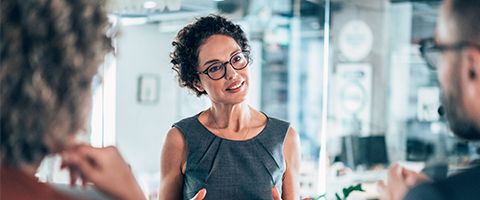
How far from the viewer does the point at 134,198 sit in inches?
34.9

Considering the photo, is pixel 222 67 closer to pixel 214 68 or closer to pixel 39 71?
pixel 214 68

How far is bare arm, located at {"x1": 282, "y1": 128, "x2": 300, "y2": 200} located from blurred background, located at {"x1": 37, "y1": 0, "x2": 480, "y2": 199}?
12.4 feet

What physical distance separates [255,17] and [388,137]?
2065mm

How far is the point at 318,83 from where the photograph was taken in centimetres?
705

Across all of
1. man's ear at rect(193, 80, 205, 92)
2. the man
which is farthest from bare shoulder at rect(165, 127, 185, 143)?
the man

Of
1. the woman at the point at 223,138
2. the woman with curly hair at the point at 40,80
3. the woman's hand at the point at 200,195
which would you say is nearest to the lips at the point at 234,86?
the woman at the point at 223,138

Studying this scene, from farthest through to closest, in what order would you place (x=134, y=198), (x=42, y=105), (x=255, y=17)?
1. (x=255, y=17)
2. (x=134, y=198)
3. (x=42, y=105)

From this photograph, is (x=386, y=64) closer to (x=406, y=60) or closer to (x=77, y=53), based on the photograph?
(x=406, y=60)

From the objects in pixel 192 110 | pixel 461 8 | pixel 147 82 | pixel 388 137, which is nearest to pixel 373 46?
pixel 388 137

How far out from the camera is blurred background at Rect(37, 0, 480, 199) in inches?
236

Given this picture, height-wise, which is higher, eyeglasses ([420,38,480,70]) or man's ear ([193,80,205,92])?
eyeglasses ([420,38,480,70])

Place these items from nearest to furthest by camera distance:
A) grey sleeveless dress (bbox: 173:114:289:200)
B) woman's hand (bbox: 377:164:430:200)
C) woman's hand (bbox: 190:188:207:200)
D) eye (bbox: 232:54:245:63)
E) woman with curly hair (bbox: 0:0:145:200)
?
woman with curly hair (bbox: 0:0:145:200), woman's hand (bbox: 377:164:430:200), woman's hand (bbox: 190:188:207:200), grey sleeveless dress (bbox: 173:114:289:200), eye (bbox: 232:54:245:63)

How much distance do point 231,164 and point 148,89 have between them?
4845mm

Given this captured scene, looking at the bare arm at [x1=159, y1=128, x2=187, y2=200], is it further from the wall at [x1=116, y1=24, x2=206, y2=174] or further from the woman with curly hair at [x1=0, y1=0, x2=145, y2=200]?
the wall at [x1=116, y1=24, x2=206, y2=174]
